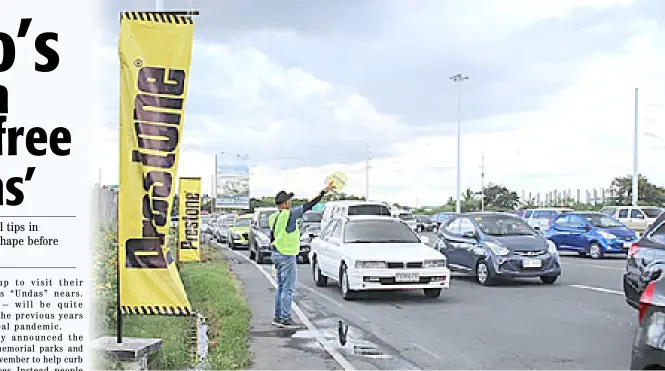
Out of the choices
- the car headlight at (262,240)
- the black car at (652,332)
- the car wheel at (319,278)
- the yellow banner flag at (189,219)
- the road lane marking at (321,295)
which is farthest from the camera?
the yellow banner flag at (189,219)

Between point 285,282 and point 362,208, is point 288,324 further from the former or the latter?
point 362,208

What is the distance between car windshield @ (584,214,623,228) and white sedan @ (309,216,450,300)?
42.5 feet

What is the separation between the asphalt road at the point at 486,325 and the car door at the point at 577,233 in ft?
30.7

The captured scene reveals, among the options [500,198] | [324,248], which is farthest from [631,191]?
[324,248]

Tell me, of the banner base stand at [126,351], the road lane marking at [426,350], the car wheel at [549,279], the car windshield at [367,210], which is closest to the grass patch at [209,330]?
the banner base stand at [126,351]

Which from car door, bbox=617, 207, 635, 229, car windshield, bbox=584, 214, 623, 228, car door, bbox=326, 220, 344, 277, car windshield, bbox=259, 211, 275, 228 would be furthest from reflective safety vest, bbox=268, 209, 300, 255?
car door, bbox=617, 207, 635, 229

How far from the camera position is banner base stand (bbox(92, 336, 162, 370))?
7.26 m

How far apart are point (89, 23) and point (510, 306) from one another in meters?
9.74

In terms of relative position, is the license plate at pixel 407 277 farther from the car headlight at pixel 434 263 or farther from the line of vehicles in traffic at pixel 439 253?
the car headlight at pixel 434 263

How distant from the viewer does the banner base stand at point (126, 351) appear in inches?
286

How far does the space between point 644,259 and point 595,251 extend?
17.1 meters

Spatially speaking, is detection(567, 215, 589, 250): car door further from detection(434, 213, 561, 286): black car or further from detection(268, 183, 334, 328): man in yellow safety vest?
detection(268, 183, 334, 328): man in yellow safety vest

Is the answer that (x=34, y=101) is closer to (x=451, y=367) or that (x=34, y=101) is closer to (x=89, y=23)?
(x=89, y=23)

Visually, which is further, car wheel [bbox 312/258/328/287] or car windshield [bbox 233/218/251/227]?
car windshield [bbox 233/218/251/227]
